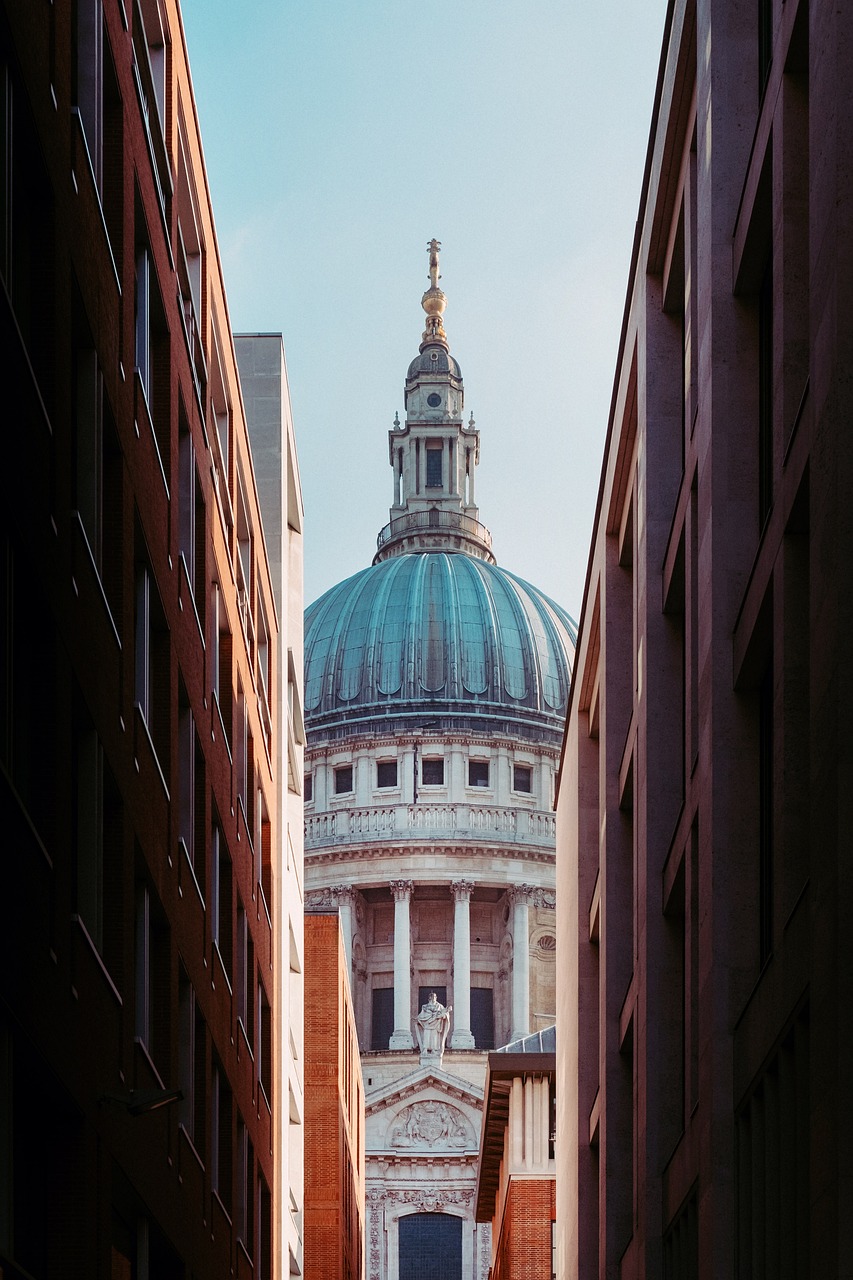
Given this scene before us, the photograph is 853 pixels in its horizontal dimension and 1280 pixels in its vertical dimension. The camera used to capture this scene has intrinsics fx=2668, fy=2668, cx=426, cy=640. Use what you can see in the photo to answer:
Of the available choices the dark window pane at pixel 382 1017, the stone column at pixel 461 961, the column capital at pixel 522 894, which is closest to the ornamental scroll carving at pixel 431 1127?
the stone column at pixel 461 961

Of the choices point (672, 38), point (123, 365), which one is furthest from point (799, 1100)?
point (672, 38)

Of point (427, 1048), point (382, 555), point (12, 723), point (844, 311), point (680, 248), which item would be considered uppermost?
point (382, 555)

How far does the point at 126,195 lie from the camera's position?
2436cm

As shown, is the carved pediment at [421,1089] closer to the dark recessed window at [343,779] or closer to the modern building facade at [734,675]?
the dark recessed window at [343,779]

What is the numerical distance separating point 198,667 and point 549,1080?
37.8m

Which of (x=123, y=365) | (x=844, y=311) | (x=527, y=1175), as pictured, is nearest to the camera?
(x=844, y=311)

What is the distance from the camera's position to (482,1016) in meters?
135

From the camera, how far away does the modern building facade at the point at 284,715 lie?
4612 centimetres

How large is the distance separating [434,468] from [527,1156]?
94.1m

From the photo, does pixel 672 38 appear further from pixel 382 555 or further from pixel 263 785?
pixel 382 555

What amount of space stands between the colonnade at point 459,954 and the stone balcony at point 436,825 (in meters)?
2.39

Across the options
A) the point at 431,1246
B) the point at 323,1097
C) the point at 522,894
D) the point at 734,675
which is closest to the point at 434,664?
the point at 522,894

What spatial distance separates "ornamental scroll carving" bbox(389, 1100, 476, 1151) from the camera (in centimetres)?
11581

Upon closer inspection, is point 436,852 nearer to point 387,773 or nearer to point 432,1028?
point 387,773
